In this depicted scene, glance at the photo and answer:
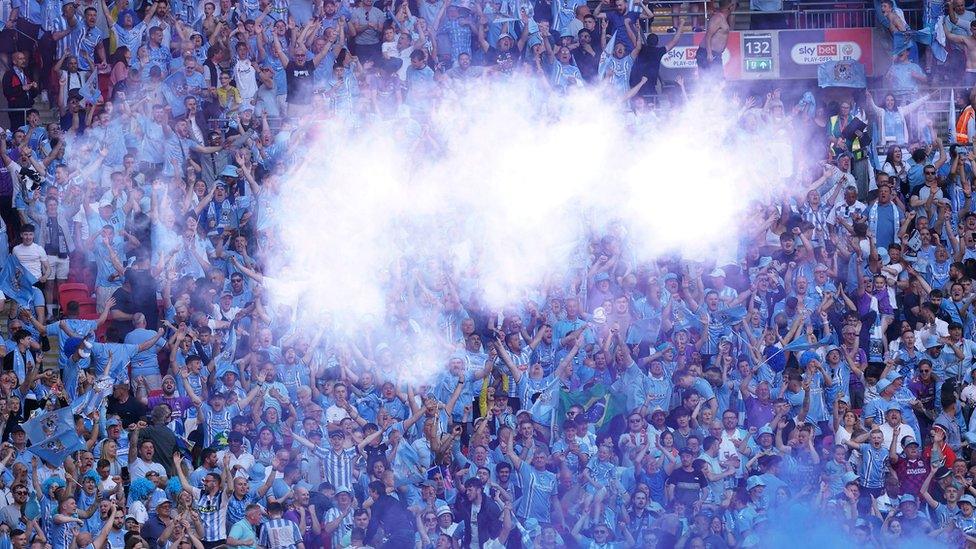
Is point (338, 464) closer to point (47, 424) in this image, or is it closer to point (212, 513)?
point (212, 513)

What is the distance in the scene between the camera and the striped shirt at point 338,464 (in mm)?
18922

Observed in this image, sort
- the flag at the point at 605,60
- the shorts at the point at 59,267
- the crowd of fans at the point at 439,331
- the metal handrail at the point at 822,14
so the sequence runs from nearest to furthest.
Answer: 1. the crowd of fans at the point at 439,331
2. the shorts at the point at 59,267
3. the flag at the point at 605,60
4. the metal handrail at the point at 822,14

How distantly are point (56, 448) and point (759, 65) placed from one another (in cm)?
990

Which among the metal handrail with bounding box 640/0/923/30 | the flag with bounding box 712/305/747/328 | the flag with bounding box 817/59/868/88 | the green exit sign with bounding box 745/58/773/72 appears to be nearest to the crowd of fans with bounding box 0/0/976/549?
the flag with bounding box 712/305/747/328

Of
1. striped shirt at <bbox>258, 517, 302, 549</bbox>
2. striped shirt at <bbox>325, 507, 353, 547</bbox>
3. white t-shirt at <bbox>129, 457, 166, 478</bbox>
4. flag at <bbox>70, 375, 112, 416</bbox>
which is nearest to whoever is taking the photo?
striped shirt at <bbox>258, 517, 302, 549</bbox>

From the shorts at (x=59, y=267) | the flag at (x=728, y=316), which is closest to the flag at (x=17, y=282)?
the shorts at (x=59, y=267)

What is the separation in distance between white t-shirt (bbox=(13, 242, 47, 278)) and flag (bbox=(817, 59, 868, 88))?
30.1ft

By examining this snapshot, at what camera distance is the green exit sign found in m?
24.2

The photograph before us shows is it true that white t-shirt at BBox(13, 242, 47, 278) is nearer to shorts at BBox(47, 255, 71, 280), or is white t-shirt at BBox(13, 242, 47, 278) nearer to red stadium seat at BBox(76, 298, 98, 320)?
shorts at BBox(47, 255, 71, 280)

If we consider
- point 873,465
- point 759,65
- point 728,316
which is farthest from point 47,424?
point 759,65

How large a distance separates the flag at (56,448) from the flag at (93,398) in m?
0.49

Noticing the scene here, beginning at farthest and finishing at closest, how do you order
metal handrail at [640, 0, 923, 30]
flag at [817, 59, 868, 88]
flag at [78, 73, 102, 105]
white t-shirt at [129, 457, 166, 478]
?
metal handrail at [640, 0, 923, 30] → flag at [817, 59, 868, 88] → flag at [78, 73, 102, 105] → white t-shirt at [129, 457, 166, 478]

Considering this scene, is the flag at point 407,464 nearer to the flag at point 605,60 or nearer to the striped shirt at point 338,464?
the striped shirt at point 338,464

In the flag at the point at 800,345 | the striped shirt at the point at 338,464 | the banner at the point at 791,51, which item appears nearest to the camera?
the striped shirt at the point at 338,464
